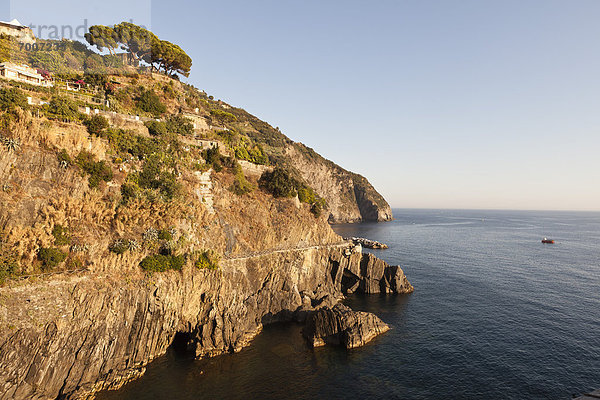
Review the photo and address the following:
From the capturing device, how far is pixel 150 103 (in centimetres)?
5688

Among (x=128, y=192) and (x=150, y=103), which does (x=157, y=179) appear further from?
(x=150, y=103)

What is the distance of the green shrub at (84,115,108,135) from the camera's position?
1652 inches

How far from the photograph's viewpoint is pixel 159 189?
42.7m

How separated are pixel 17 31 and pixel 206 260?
89386 millimetres

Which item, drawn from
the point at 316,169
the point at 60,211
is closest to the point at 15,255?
the point at 60,211

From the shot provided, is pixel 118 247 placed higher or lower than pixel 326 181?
lower

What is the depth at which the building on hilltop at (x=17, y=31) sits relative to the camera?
2761 inches

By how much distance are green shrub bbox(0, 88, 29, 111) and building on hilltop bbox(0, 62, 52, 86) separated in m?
11.7

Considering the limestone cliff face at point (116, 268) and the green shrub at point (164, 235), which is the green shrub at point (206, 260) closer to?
the limestone cliff face at point (116, 268)

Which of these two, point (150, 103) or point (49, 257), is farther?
point (150, 103)

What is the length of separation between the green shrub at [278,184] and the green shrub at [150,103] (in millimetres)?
25661

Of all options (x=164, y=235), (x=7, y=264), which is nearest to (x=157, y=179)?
(x=164, y=235)

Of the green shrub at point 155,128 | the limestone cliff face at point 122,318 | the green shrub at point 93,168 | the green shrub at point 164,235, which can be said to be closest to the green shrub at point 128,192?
the green shrub at point 93,168

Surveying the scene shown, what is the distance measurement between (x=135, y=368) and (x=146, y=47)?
7692 centimetres
